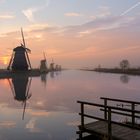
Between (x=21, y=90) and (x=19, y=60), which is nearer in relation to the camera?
(x=21, y=90)

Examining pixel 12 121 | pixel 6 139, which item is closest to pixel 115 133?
pixel 6 139

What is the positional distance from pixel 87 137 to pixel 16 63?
74.9 m

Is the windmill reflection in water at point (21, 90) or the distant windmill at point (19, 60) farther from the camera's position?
the distant windmill at point (19, 60)

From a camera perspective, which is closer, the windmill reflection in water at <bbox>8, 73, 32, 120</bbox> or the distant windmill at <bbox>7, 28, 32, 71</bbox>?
the windmill reflection in water at <bbox>8, 73, 32, 120</bbox>

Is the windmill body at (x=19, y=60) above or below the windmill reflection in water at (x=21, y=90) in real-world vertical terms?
above

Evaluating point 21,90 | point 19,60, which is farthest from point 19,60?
point 21,90

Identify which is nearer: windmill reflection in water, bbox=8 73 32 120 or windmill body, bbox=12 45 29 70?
windmill reflection in water, bbox=8 73 32 120

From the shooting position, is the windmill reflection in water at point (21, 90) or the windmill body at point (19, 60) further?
the windmill body at point (19, 60)

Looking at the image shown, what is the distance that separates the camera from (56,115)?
20.1 metres

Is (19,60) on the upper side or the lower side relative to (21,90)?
upper

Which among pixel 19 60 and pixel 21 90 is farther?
pixel 19 60

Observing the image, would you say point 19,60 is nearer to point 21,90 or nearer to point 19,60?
point 19,60

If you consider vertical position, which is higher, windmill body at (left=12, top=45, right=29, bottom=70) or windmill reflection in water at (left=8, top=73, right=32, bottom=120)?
windmill body at (left=12, top=45, right=29, bottom=70)

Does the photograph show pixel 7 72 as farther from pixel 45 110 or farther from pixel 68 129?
pixel 68 129
